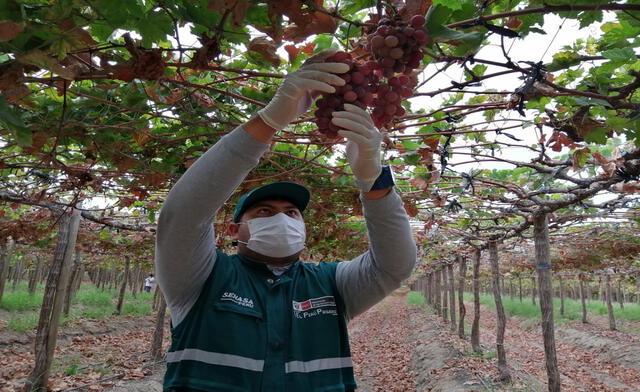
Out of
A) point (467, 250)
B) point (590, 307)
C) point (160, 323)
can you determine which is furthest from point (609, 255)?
point (590, 307)

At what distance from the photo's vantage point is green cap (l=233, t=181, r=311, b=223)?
2.33 metres

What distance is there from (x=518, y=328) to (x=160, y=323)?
2050 centimetres

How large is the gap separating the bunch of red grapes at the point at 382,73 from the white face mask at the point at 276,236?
2.88 feet

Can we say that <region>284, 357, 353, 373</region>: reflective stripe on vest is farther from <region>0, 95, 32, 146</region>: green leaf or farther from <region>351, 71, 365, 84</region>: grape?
<region>0, 95, 32, 146</region>: green leaf

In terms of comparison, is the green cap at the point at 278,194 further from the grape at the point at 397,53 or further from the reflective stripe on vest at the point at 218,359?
the grape at the point at 397,53

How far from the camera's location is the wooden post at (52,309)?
642 cm

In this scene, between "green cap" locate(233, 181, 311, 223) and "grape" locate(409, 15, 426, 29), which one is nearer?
"grape" locate(409, 15, 426, 29)

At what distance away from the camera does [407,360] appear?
13.4m

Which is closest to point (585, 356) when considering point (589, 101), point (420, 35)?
point (589, 101)

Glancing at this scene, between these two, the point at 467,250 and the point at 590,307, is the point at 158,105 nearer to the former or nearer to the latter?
the point at 467,250

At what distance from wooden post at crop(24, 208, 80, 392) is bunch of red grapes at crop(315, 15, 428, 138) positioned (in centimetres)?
614

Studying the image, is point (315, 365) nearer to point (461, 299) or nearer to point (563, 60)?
point (563, 60)

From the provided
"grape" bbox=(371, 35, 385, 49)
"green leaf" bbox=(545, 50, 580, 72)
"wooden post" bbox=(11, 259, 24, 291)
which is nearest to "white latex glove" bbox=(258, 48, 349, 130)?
"grape" bbox=(371, 35, 385, 49)

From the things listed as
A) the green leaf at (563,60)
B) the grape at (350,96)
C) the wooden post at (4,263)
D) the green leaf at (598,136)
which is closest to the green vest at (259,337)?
the grape at (350,96)
